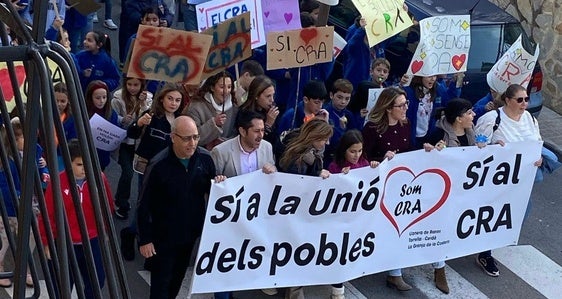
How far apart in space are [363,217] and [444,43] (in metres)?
2.65

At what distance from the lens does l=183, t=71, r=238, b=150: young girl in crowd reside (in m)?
6.99

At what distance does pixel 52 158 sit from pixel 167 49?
4908 mm

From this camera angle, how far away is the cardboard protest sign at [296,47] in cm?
735

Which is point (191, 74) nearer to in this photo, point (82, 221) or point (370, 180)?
point (370, 180)

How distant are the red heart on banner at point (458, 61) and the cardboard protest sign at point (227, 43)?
237 cm

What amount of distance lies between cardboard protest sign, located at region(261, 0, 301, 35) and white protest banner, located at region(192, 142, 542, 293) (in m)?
2.53

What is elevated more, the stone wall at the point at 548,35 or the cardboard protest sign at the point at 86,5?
the cardboard protest sign at the point at 86,5

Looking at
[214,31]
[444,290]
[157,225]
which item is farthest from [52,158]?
[444,290]

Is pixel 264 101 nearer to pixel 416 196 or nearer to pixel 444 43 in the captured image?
pixel 416 196

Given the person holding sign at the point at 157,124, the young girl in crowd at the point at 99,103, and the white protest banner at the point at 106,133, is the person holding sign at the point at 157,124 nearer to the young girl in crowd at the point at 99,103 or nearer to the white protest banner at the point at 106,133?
the white protest banner at the point at 106,133

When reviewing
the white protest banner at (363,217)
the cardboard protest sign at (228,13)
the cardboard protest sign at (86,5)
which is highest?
the cardboard protest sign at (86,5)

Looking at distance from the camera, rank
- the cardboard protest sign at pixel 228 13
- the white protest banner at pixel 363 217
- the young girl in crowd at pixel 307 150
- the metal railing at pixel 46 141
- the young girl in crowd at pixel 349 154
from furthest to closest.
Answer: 1. the cardboard protest sign at pixel 228 13
2. the young girl in crowd at pixel 349 154
3. the young girl in crowd at pixel 307 150
4. the white protest banner at pixel 363 217
5. the metal railing at pixel 46 141

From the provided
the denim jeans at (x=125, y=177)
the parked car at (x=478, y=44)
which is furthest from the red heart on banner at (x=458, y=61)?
the denim jeans at (x=125, y=177)

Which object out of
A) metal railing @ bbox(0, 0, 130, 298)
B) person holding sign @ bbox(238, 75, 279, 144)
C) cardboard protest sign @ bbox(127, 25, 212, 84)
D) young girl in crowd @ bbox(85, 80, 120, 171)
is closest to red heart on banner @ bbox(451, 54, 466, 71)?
person holding sign @ bbox(238, 75, 279, 144)
